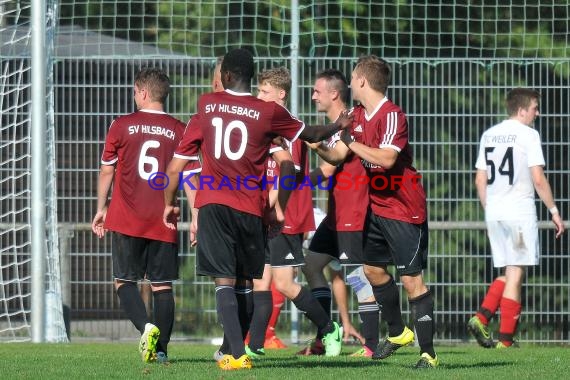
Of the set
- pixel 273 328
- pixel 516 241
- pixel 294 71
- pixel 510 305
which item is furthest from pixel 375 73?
pixel 294 71

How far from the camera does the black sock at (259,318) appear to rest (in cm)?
1002

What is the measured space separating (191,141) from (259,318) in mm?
2410

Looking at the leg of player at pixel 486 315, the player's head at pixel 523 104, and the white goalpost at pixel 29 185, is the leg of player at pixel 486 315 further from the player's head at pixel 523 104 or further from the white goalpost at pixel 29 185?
the white goalpost at pixel 29 185

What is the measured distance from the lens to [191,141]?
810cm

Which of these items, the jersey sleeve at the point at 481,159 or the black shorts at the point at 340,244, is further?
the jersey sleeve at the point at 481,159

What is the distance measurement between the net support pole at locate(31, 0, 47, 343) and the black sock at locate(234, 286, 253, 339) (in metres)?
4.13

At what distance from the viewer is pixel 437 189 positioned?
42.8 feet

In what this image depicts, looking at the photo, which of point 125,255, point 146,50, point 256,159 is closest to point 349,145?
point 256,159

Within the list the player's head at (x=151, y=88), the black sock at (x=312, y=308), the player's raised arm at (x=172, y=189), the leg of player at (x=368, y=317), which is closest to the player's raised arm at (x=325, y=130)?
the player's raised arm at (x=172, y=189)

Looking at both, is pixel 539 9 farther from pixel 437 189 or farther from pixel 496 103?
pixel 437 189

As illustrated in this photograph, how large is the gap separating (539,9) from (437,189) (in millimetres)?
2065

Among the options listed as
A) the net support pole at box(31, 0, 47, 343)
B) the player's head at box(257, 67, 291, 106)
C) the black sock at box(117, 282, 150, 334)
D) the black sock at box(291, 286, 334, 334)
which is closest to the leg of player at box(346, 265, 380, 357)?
the black sock at box(291, 286, 334, 334)

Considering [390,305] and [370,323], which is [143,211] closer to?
[390,305]

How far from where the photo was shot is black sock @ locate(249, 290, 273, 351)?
10.0 metres
